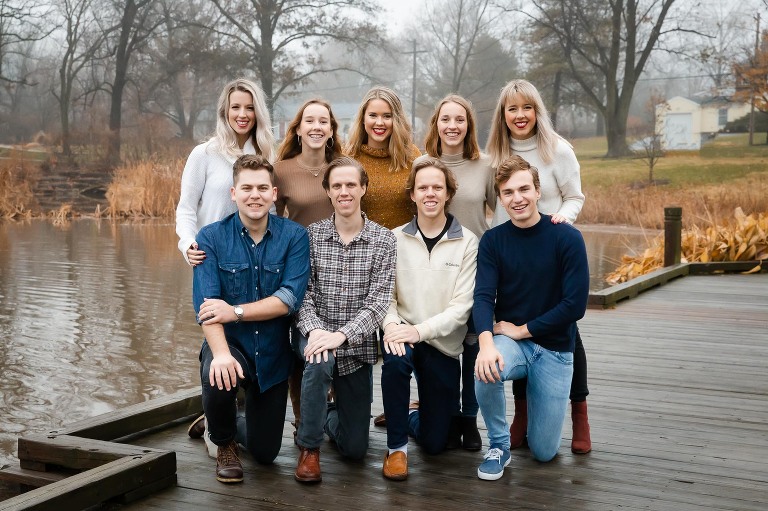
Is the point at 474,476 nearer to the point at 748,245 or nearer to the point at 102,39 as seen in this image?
the point at 748,245

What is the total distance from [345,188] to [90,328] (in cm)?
608

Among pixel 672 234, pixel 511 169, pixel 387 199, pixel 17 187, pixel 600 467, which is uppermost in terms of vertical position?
pixel 17 187

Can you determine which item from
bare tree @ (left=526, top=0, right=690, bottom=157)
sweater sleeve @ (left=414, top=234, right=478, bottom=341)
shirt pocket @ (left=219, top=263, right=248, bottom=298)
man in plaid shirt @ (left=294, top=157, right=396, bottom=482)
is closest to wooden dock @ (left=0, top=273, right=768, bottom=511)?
man in plaid shirt @ (left=294, top=157, right=396, bottom=482)

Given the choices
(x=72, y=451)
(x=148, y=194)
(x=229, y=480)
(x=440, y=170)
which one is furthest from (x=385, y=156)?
(x=148, y=194)

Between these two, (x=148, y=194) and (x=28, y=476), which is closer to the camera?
(x=28, y=476)

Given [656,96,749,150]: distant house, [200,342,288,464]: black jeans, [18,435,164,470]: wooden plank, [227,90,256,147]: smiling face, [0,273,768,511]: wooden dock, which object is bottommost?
[0,273,768,511]: wooden dock

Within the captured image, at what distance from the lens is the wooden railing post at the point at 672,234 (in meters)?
9.70

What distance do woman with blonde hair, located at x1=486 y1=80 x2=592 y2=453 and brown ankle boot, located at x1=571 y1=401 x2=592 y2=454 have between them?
0.39 ft

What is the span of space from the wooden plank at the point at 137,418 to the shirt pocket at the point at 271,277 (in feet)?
2.66

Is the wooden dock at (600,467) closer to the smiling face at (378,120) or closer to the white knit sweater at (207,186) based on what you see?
the white knit sweater at (207,186)

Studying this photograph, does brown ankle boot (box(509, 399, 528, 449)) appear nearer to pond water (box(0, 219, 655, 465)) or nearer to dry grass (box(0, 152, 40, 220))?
pond water (box(0, 219, 655, 465))

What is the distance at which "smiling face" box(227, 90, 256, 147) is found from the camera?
3812mm

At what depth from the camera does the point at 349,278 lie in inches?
139

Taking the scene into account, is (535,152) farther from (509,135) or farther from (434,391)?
(434,391)
